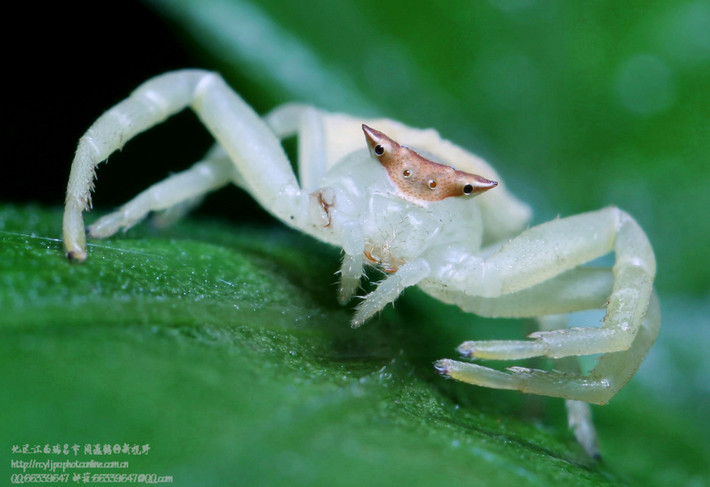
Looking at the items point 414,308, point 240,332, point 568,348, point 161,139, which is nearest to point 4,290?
point 240,332

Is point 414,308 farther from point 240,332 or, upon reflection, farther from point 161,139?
point 161,139

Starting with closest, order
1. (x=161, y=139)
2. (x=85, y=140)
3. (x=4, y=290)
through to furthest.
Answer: (x=4, y=290) < (x=85, y=140) < (x=161, y=139)

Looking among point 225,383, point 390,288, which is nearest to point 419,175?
point 390,288

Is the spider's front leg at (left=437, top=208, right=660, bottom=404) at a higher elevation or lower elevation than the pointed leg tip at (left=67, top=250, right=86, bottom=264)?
higher

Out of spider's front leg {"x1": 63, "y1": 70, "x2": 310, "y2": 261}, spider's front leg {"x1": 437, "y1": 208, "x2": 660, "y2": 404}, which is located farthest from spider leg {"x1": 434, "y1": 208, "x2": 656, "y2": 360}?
spider's front leg {"x1": 63, "y1": 70, "x2": 310, "y2": 261}

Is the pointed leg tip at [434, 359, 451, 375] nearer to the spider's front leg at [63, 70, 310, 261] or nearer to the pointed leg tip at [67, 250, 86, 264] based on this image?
the spider's front leg at [63, 70, 310, 261]

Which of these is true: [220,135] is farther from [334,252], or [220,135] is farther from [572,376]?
[572,376]

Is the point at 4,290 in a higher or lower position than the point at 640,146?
lower
